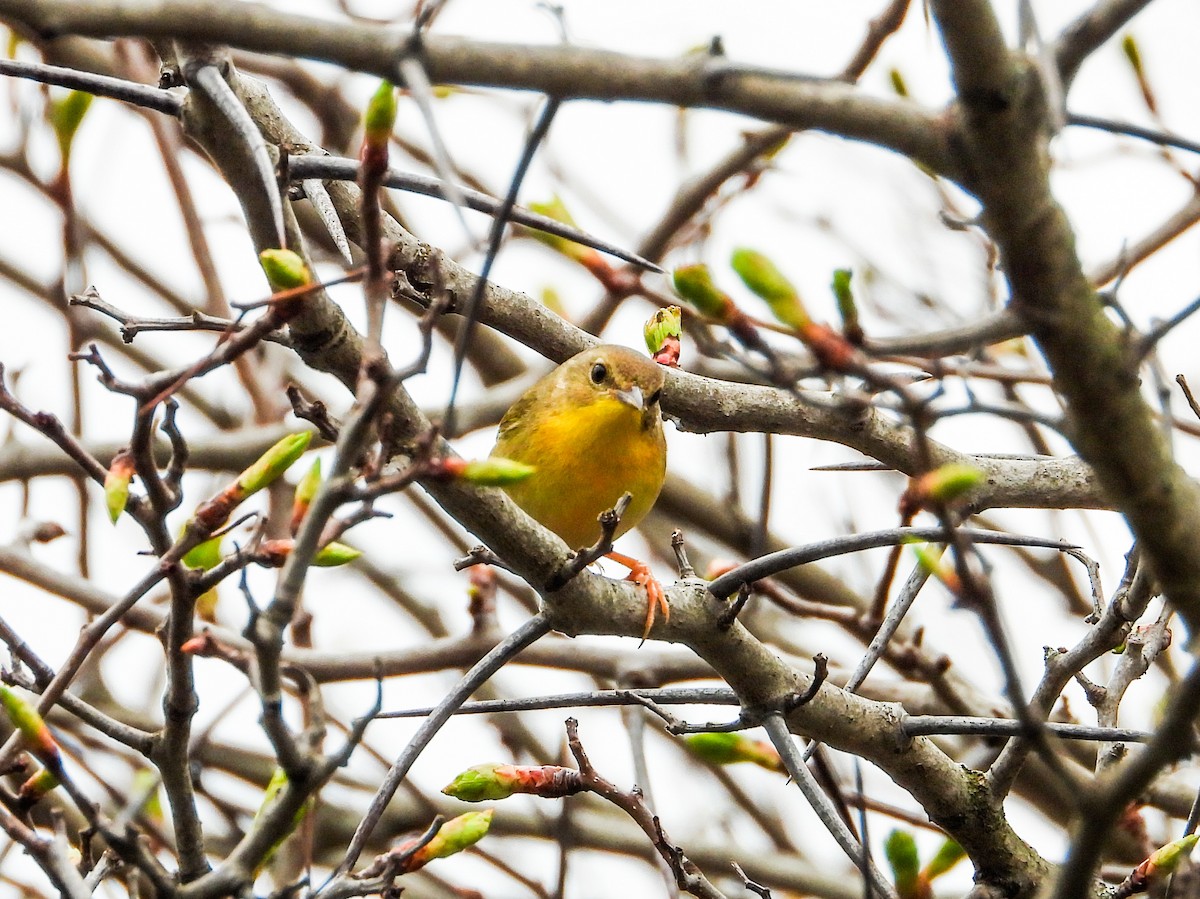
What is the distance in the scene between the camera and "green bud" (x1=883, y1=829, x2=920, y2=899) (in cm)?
212

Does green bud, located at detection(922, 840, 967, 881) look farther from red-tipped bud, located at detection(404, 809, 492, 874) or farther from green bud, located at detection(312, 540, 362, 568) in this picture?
green bud, located at detection(312, 540, 362, 568)

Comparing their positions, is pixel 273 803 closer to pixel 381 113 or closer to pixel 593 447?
pixel 381 113

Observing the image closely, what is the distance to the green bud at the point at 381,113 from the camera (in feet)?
5.94

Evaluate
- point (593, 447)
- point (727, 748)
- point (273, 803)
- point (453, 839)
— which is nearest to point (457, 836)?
point (453, 839)

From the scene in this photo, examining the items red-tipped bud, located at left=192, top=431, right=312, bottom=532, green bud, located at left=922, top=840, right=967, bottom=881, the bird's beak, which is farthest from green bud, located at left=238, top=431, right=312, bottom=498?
the bird's beak

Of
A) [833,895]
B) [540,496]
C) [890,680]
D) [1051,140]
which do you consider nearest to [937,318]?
[890,680]

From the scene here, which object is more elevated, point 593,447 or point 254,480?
point 593,447

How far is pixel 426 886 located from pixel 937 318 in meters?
3.23

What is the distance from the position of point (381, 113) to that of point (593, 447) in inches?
119

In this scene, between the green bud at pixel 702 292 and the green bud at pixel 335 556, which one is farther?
the green bud at pixel 335 556

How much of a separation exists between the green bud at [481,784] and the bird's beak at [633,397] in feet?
7.56

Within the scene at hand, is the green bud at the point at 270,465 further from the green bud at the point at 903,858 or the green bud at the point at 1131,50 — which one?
the green bud at the point at 1131,50

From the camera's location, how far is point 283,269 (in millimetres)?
1887

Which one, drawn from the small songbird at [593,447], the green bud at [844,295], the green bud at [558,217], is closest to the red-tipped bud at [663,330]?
the green bud at [558,217]
